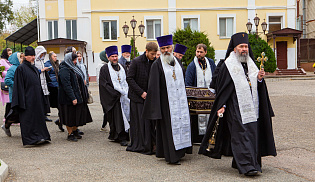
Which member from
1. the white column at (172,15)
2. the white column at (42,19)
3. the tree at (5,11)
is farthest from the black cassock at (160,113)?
the tree at (5,11)

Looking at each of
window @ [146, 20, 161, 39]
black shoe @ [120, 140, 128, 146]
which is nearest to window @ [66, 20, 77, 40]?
window @ [146, 20, 161, 39]

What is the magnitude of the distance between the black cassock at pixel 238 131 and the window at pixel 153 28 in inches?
1096

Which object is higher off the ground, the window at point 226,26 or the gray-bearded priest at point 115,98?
the window at point 226,26

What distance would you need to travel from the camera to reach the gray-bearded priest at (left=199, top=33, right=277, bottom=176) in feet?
19.8

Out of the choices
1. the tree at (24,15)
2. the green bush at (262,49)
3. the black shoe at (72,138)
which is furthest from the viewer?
the tree at (24,15)

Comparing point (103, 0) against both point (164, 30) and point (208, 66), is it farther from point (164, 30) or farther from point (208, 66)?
point (208, 66)

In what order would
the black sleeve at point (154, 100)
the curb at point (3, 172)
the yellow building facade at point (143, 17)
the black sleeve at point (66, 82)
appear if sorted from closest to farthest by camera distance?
1. the curb at point (3, 172)
2. the black sleeve at point (154, 100)
3. the black sleeve at point (66, 82)
4. the yellow building facade at point (143, 17)

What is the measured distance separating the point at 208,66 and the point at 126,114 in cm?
192

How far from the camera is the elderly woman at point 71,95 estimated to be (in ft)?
29.9

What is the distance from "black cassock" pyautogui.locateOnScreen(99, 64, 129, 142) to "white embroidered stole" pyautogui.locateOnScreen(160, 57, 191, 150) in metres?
2.05

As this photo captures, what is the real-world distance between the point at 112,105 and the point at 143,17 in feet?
84.2

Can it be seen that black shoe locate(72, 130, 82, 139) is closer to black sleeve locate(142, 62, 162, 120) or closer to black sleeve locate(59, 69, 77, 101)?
black sleeve locate(59, 69, 77, 101)

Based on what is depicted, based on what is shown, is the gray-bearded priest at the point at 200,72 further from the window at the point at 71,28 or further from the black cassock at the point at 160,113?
the window at the point at 71,28

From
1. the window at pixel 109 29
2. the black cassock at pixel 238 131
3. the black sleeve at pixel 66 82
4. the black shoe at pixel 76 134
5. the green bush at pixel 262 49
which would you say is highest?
the window at pixel 109 29
